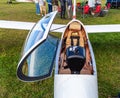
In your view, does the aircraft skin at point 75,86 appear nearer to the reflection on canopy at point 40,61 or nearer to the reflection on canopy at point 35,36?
the reflection on canopy at point 40,61

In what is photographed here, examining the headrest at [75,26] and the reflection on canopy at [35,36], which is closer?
the reflection on canopy at [35,36]

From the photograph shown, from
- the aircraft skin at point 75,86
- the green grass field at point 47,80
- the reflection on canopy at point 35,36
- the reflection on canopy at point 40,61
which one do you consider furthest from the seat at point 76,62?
the green grass field at point 47,80

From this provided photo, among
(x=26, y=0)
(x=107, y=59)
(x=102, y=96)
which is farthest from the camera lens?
(x=26, y=0)

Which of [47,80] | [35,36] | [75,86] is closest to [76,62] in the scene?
[75,86]

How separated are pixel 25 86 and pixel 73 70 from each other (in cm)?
195

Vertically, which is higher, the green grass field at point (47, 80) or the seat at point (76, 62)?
the seat at point (76, 62)

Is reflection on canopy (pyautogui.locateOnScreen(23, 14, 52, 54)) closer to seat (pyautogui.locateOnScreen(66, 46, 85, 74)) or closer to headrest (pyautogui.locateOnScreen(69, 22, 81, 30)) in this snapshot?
seat (pyautogui.locateOnScreen(66, 46, 85, 74))

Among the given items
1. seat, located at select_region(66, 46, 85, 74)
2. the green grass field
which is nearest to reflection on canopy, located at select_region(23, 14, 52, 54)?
seat, located at select_region(66, 46, 85, 74)

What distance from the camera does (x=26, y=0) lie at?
27.5 meters

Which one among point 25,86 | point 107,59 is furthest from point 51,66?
point 107,59

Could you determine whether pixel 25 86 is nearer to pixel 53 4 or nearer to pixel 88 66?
pixel 88 66

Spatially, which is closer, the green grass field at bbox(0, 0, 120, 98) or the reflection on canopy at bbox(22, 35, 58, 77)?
the reflection on canopy at bbox(22, 35, 58, 77)

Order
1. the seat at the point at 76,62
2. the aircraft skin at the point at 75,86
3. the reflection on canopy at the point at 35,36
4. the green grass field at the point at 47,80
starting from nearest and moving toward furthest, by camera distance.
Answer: the aircraft skin at the point at 75,86
the seat at the point at 76,62
the reflection on canopy at the point at 35,36
the green grass field at the point at 47,80

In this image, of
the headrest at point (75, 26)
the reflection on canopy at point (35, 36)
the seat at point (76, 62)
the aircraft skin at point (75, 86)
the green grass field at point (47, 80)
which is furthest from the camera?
the headrest at point (75, 26)
